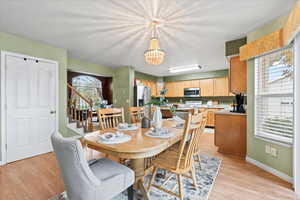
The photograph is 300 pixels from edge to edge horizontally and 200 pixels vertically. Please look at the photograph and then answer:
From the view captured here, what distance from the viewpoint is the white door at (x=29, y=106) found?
2617 millimetres

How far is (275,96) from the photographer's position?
7.13 ft

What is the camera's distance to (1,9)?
73.5 inches

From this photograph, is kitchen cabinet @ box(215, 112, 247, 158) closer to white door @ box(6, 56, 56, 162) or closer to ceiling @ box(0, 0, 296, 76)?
ceiling @ box(0, 0, 296, 76)

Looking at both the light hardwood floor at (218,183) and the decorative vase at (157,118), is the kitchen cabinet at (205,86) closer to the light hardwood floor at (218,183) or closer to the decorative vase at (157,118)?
the light hardwood floor at (218,183)

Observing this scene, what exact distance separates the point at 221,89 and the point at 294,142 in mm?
3978

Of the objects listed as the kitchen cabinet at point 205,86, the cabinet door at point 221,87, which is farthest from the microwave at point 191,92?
the cabinet door at point 221,87

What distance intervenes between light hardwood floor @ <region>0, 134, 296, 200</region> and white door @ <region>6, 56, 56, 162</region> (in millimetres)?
404

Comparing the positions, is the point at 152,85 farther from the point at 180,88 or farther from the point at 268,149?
the point at 268,149

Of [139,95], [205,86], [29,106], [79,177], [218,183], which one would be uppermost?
[205,86]

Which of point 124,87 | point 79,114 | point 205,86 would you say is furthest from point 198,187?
point 205,86

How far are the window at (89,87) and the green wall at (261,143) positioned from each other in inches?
221

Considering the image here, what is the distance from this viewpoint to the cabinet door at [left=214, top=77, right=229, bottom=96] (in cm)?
545

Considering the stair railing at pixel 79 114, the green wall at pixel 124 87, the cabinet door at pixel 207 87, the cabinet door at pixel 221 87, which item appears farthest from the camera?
the cabinet door at pixel 207 87

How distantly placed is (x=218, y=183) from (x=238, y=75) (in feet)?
6.77
